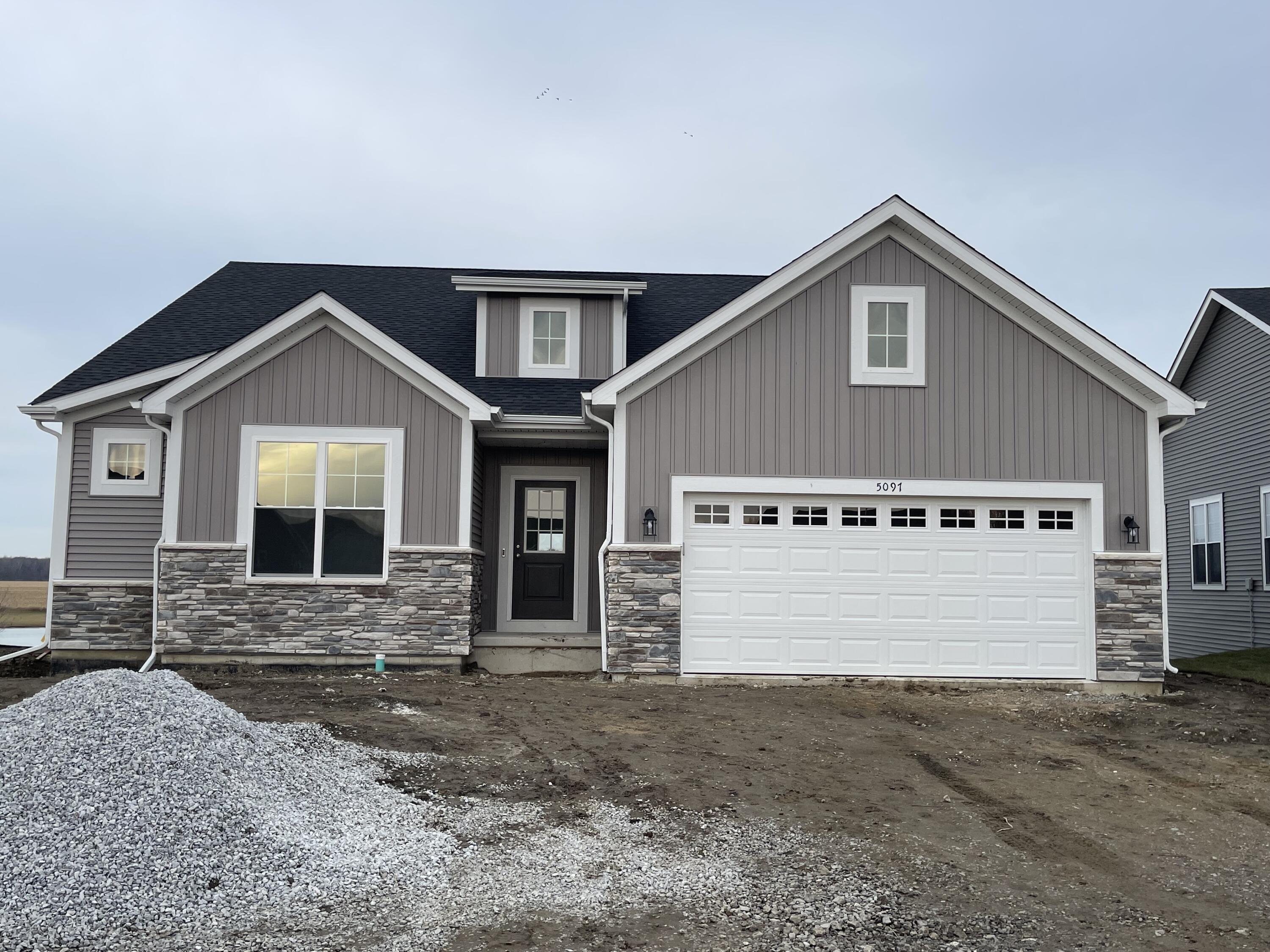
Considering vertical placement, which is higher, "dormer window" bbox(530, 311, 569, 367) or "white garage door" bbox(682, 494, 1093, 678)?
"dormer window" bbox(530, 311, 569, 367)

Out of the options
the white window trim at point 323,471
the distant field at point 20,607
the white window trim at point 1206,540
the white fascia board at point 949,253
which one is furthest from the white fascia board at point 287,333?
the distant field at point 20,607

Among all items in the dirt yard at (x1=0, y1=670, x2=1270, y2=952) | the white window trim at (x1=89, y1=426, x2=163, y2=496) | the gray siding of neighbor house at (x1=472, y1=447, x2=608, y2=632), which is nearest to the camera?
the dirt yard at (x1=0, y1=670, x2=1270, y2=952)

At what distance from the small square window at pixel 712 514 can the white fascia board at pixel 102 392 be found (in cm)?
621

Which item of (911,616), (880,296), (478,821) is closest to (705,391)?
(880,296)

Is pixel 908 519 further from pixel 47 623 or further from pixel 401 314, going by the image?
pixel 47 623

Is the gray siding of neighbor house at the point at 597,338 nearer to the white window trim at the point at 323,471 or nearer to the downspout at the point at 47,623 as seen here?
the white window trim at the point at 323,471

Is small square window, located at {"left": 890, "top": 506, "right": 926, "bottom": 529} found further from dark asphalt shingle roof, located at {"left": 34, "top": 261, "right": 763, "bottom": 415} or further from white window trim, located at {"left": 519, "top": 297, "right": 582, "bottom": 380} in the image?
white window trim, located at {"left": 519, "top": 297, "right": 582, "bottom": 380}

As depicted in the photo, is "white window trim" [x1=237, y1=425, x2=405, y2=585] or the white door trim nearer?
"white window trim" [x1=237, y1=425, x2=405, y2=585]

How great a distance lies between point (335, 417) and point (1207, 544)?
15081 mm


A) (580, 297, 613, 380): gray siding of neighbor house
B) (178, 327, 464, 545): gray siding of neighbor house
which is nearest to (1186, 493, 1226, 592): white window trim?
(580, 297, 613, 380): gray siding of neighbor house

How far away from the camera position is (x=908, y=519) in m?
11.2

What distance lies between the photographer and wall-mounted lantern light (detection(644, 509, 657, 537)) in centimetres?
1096

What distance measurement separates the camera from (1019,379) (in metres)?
11.2

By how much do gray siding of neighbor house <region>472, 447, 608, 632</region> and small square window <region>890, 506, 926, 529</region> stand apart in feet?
12.3
